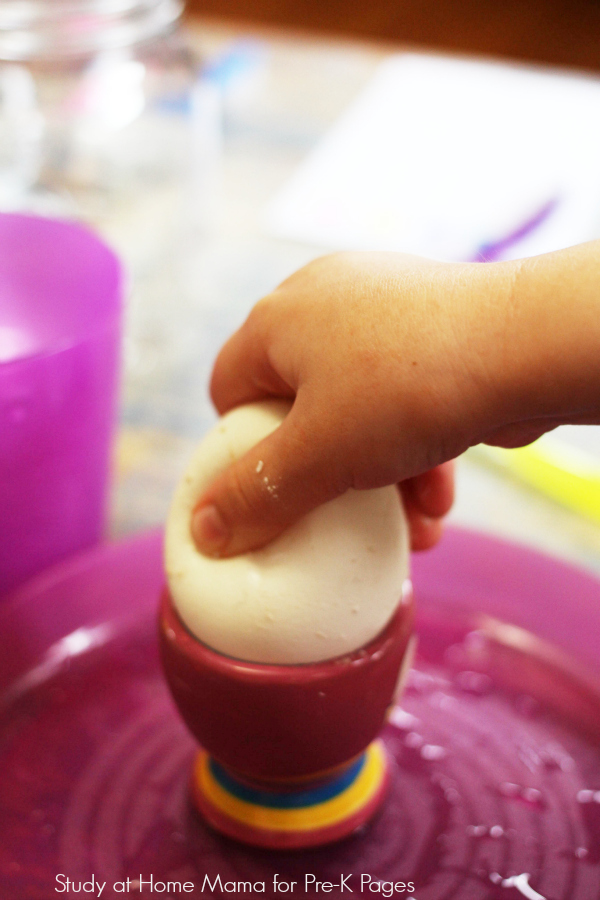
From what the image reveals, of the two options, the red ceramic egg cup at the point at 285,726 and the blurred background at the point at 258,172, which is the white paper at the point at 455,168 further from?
the red ceramic egg cup at the point at 285,726

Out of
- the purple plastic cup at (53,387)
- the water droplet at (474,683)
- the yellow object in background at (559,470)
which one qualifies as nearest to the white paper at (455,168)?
the yellow object in background at (559,470)

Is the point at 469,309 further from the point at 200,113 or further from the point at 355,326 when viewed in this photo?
the point at 200,113

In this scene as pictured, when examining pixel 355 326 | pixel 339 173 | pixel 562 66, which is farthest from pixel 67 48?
pixel 562 66

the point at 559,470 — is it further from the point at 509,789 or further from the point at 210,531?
the point at 210,531

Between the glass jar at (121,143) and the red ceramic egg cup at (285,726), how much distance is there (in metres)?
0.68

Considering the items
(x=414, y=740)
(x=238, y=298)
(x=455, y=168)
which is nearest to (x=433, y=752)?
(x=414, y=740)

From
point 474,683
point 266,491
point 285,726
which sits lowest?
point 474,683

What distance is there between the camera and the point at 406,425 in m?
0.41

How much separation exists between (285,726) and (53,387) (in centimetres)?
30

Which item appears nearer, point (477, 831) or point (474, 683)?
point (477, 831)

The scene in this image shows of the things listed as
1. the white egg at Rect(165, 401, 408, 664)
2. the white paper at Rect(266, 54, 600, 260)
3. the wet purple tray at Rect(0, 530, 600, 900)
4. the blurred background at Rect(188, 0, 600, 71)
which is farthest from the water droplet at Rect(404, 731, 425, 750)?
the blurred background at Rect(188, 0, 600, 71)

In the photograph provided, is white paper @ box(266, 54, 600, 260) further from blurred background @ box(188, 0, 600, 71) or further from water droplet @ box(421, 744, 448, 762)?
water droplet @ box(421, 744, 448, 762)

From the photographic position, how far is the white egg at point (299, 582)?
485mm

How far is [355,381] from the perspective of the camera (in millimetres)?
413
